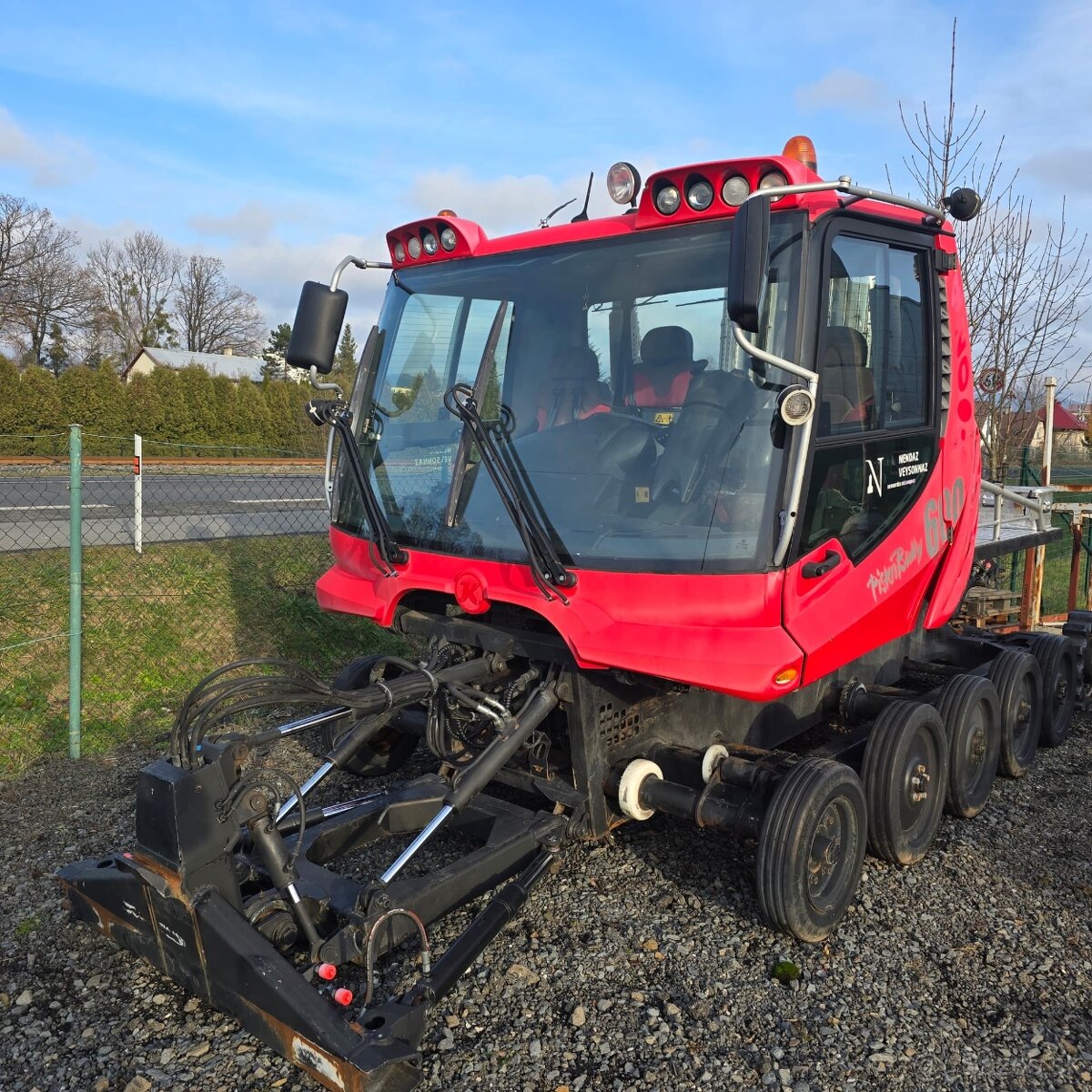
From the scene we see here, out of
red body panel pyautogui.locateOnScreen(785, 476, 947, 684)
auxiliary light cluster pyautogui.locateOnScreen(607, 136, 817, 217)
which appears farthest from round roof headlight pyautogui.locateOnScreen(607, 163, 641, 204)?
red body panel pyautogui.locateOnScreen(785, 476, 947, 684)

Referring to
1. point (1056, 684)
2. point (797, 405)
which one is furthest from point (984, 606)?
point (797, 405)

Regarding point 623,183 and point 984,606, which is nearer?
point 623,183

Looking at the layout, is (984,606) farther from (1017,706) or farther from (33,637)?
(33,637)

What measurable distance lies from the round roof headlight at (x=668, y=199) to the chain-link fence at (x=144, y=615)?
3.59 meters

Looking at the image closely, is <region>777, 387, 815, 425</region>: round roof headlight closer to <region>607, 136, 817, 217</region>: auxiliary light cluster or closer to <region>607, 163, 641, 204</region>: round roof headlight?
<region>607, 136, 817, 217</region>: auxiliary light cluster

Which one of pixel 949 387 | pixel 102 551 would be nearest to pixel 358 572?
pixel 949 387

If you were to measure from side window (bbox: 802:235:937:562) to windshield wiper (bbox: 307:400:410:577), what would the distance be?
1.65 metres

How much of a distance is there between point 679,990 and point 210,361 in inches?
2184

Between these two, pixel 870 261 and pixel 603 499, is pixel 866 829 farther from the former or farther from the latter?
pixel 870 261

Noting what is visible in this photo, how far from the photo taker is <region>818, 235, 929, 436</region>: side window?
3.53m

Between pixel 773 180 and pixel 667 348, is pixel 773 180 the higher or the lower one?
the higher one

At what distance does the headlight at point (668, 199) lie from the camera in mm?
3457

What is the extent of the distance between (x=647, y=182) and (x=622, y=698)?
1.90m

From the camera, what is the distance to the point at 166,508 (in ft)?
42.3
